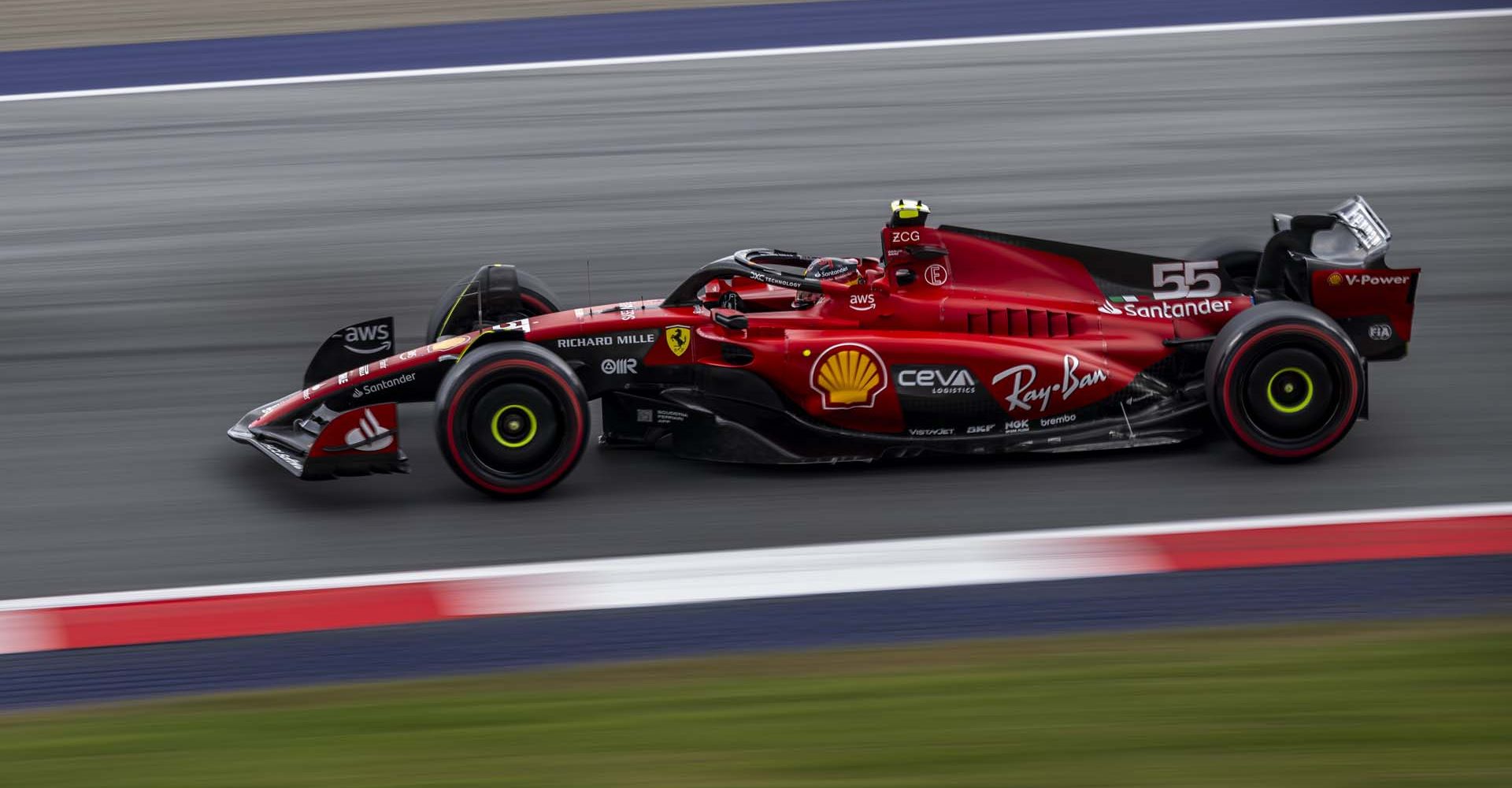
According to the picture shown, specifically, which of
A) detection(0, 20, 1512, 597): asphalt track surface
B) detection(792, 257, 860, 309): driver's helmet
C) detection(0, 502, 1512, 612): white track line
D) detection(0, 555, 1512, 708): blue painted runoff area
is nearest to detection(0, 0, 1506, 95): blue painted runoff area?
detection(0, 20, 1512, 597): asphalt track surface

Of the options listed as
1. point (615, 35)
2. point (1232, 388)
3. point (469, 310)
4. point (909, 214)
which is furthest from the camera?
point (615, 35)

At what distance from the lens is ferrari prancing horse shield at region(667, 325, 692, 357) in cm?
744

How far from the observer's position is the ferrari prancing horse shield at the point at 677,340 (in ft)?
24.4

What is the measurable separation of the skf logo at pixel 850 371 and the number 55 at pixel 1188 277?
151cm

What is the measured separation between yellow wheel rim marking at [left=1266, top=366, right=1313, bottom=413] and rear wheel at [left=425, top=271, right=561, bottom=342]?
3.46 metres

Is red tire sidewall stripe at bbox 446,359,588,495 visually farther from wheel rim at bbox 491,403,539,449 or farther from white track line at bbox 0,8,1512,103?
white track line at bbox 0,8,1512,103

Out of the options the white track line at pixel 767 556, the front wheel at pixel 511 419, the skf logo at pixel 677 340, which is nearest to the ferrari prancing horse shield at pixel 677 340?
the skf logo at pixel 677 340

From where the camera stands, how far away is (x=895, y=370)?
7.36 m

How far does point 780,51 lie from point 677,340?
8.53 m

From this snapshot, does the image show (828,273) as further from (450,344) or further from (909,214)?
(450,344)

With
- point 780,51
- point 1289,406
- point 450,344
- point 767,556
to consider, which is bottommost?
point 767,556

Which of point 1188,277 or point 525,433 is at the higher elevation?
point 1188,277

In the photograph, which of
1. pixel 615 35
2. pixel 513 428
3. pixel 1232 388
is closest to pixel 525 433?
pixel 513 428

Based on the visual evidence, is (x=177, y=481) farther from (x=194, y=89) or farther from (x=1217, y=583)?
(x=194, y=89)
